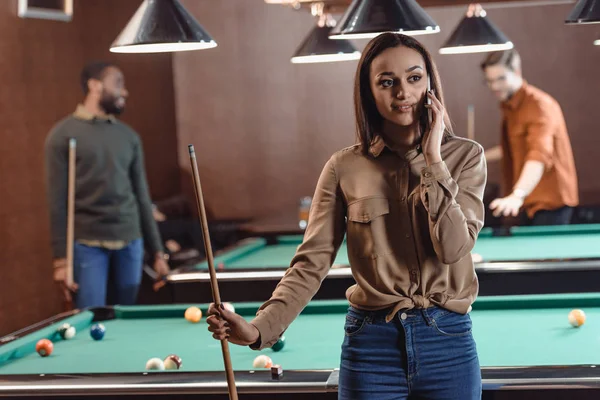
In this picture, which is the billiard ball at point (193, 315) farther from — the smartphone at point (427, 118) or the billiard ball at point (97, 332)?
the smartphone at point (427, 118)

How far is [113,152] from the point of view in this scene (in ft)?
16.5

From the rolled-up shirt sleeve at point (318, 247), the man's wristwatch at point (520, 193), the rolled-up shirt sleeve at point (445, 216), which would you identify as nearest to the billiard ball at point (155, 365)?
Answer: the rolled-up shirt sleeve at point (318, 247)

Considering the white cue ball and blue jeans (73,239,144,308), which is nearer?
the white cue ball

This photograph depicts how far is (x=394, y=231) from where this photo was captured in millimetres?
1947

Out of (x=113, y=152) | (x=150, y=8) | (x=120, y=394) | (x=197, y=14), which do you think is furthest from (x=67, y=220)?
(x=197, y=14)

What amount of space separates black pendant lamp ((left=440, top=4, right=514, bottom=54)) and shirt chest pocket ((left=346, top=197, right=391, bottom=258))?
2.57m

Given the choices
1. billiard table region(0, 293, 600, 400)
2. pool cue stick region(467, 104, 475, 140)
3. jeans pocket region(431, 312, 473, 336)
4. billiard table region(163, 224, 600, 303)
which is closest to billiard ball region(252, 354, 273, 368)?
billiard table region(0, 293, 600, 400)

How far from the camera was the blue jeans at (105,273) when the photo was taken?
16.0ft

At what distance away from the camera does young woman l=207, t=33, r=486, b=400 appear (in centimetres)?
186

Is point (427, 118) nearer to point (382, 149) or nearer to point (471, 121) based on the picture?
point (382, 149)

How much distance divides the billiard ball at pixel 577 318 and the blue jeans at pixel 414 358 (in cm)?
119

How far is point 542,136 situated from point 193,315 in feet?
8.37

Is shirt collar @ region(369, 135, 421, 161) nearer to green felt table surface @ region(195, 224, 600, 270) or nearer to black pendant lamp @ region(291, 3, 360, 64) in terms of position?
green felt table surface @ region(195, 224, 600, 270)

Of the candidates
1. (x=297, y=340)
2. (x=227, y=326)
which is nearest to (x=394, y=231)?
(x=227, y=326)
